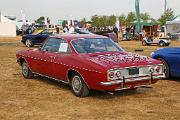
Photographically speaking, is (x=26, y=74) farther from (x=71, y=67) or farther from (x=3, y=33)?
(x=3, y=33)

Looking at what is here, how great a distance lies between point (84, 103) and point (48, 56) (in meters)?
2.23

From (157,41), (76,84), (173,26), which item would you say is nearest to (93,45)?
(76,84)

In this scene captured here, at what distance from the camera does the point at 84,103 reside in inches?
316

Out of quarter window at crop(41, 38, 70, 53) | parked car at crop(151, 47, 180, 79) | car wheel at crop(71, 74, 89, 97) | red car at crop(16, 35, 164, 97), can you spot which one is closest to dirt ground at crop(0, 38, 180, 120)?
car wheel at crop(71, 74, 89, 97)

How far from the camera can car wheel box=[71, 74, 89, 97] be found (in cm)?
850

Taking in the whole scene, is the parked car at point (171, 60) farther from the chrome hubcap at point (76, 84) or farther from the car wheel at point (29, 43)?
the car wheel at point (29, 43)

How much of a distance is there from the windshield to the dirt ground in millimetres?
1025

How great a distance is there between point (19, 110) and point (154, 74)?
310 centimetres

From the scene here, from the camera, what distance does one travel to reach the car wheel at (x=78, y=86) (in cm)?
850

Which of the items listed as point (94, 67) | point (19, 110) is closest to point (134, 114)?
point (94, 67)

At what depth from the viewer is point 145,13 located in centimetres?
9706

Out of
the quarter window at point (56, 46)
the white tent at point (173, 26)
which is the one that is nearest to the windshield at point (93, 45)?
the quarter window at point (56, 46)

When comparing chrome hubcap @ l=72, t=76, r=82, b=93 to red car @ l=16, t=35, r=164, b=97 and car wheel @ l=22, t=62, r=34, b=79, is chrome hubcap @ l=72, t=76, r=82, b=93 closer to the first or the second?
red car @ l=16, t=35, r=164, b=97

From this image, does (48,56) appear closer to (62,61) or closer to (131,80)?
(62,61)
